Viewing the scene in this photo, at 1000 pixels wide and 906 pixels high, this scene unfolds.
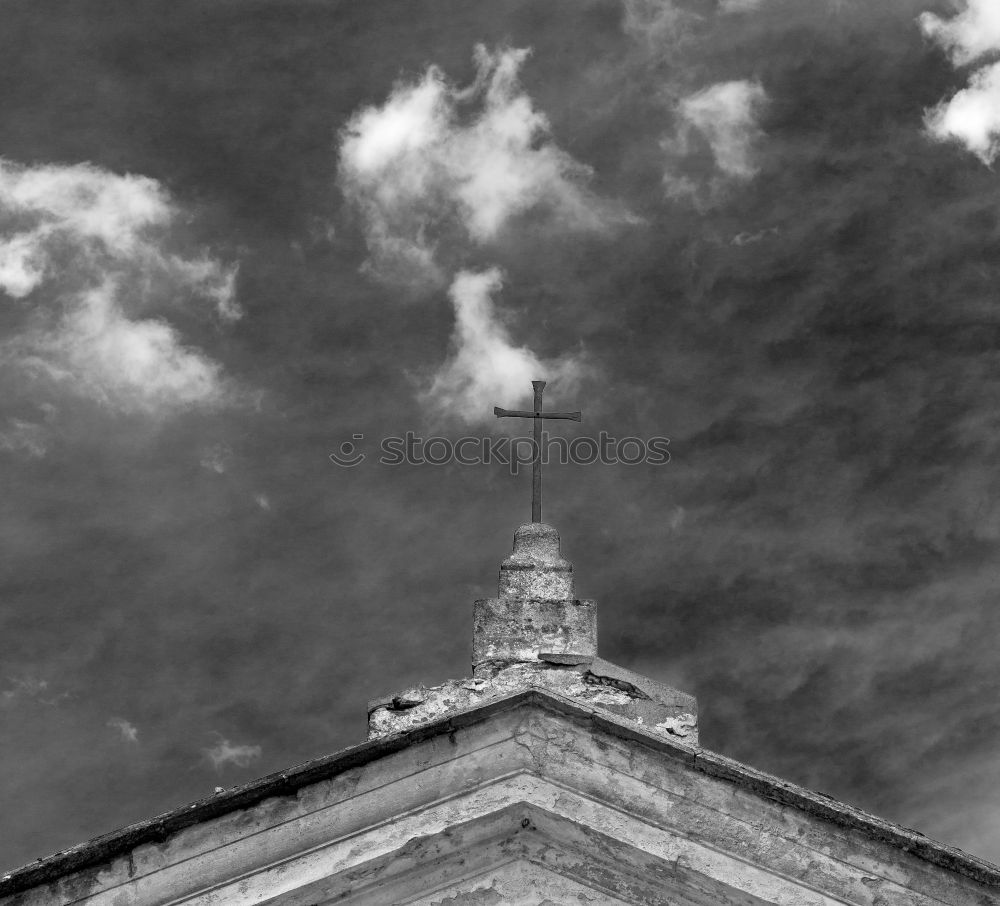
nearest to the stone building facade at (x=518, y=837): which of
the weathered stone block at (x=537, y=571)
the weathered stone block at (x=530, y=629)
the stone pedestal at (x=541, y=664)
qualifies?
the stone pedestal at (x=541, y=664)

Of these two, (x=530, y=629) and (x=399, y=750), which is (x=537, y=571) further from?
(x=399, y=750)

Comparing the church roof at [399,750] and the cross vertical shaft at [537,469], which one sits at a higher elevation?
the cross vertical shaft at [537,469]

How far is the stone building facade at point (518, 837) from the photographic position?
8109mm

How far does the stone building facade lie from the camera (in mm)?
8109

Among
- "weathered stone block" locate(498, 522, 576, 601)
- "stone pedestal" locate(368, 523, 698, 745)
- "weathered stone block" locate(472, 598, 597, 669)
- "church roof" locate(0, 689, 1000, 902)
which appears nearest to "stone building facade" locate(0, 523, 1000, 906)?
"church roof" locate(0, 689, 1000, 902)

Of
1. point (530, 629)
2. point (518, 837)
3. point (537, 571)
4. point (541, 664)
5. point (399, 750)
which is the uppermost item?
point (537, 571)

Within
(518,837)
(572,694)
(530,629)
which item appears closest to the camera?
(518,837)

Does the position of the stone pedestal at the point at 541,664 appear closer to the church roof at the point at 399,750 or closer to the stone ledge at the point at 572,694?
the stone ledge at the point at 572,694

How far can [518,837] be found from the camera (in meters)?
8.45

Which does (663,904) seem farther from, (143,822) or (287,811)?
(143,822)

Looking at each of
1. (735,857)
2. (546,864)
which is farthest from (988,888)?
(546,864)

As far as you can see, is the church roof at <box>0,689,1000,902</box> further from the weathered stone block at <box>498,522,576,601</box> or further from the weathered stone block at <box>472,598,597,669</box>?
the weathered stone block at <box>498,522,576,601</box>

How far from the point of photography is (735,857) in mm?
8172

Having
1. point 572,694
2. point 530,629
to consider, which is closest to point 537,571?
point 530,629
